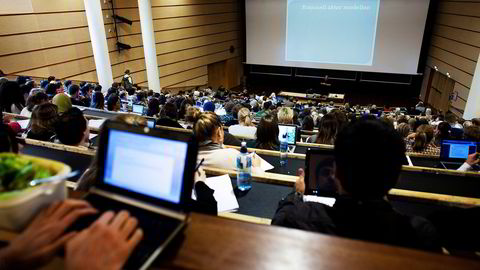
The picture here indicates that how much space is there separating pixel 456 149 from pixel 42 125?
4690 mm

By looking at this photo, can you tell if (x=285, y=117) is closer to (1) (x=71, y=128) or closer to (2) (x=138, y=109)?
(2) (x=138, y=109)

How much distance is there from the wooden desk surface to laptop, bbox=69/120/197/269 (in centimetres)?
7

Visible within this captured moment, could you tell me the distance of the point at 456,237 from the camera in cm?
115

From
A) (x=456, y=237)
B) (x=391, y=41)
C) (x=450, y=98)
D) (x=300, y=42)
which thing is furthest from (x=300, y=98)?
(x=456, y=237)

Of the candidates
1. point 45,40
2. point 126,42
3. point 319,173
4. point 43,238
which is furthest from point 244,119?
point 126,42

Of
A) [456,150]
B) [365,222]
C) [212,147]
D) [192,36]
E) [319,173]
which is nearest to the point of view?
[365,222]

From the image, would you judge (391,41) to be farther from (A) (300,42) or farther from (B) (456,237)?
(B) (456,237)

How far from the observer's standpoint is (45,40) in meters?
8.60

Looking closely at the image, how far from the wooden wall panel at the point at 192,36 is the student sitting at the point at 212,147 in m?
10.3

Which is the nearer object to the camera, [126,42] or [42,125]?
[42,125]

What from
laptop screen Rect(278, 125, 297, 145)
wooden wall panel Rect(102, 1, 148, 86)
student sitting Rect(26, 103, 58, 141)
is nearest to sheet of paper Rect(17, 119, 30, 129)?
student sitting Rect(26, 103, 58, 141)

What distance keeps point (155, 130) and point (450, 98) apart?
1377cm

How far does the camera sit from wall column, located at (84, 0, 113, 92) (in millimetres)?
8414

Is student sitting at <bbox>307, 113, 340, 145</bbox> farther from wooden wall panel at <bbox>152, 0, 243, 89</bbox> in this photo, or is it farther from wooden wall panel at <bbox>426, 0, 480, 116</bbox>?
wooden wall panel at <bbox>152, 0, 243, 89</bbox>
